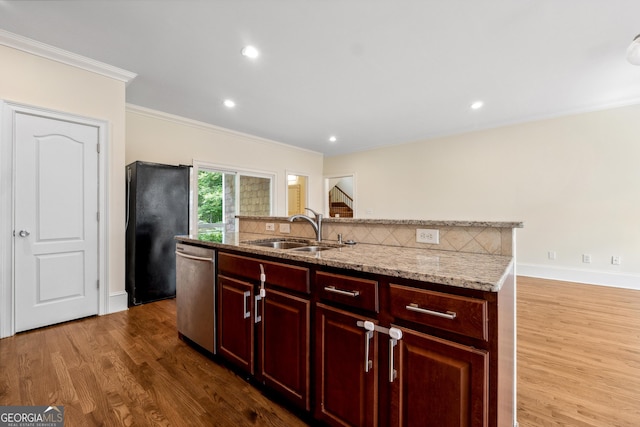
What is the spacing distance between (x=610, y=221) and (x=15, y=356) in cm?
704

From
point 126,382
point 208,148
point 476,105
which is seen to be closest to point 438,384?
point 126,382

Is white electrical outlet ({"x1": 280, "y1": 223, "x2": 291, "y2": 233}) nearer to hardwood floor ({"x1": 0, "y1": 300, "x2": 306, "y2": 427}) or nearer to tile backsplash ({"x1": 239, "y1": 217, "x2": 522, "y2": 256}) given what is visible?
tile backsplash ({"x1": 239, "y1": 217, "x2": 522, "y2": 256})

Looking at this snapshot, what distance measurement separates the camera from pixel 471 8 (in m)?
2.10

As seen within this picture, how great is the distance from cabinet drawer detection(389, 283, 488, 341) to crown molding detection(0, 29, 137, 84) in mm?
3663

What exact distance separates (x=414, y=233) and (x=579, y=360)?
5.73ft

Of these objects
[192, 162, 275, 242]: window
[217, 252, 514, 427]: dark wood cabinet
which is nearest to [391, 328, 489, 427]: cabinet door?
[217, 252, 514, 427]: dark wood cabinet

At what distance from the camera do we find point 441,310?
99cm

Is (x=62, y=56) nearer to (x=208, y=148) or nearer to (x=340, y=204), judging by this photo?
(x=208, y=148)

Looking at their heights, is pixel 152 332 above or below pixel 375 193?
below

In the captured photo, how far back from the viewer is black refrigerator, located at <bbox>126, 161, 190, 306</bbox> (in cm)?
329

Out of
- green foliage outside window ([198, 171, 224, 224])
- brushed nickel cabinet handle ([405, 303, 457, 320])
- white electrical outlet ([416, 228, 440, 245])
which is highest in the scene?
green foliage outside window ([198, 171, 224, 224])

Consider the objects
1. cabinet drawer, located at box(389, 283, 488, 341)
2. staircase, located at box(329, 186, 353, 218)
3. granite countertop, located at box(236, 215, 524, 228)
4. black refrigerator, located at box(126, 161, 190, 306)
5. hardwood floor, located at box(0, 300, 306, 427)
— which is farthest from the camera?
staircase, located at box(329, 186, 353, 218)

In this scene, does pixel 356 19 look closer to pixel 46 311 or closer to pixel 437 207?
pixel 46 311

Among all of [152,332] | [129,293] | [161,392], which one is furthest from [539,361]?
[129,293]
